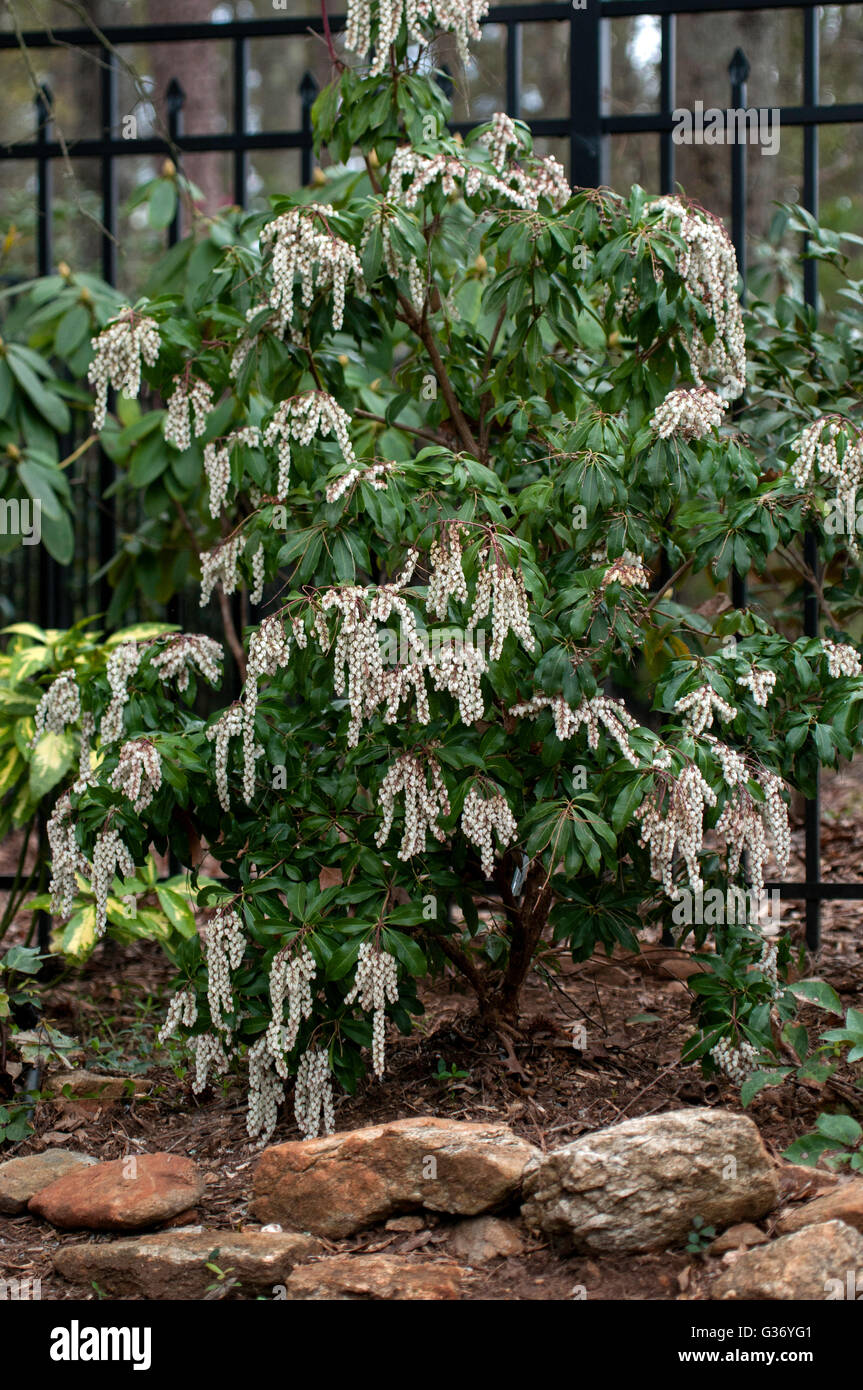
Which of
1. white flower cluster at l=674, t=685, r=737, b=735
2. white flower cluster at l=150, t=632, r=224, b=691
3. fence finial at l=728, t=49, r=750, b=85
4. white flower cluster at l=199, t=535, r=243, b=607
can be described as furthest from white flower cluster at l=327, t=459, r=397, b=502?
fence finial at l=728, t=49, r=750, b=85

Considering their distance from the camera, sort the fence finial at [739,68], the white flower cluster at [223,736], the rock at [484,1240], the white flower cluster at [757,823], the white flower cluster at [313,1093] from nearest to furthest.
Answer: the rock at [484,1240] < the white flower cluster at [757,823] < the white flower cluster at [223,736] < the white flower cluster at [313,1093] < the fence finial at [739,68]

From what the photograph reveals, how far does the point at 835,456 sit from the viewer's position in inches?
109

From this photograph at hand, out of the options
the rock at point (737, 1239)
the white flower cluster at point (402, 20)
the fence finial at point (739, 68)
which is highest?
the fence finial at point (739, 68)

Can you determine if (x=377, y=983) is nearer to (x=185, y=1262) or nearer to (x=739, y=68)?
(x=185, y=1262)

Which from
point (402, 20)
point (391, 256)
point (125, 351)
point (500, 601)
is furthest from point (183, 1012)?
point (402, 20)

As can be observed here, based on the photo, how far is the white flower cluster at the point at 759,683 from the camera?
2.71 m

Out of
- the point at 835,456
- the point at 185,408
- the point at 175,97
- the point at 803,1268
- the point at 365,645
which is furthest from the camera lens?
the point at 175,97

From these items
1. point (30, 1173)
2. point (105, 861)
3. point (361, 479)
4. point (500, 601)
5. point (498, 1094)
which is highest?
point (361, 479)

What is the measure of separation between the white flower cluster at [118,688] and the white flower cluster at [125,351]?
1.87ft

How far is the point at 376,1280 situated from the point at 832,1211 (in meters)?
0.88

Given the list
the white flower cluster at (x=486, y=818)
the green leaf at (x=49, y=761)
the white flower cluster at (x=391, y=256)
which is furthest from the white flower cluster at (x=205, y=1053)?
the white flower cluster at (x=391, y=256)

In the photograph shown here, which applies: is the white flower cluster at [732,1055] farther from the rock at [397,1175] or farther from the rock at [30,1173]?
the rock at [30,1173]

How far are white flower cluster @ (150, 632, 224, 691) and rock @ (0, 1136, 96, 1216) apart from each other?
1200 millimetres

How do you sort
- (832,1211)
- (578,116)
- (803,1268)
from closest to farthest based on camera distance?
1. (803,1268)
2. (832,1211)
3. (578,116)
